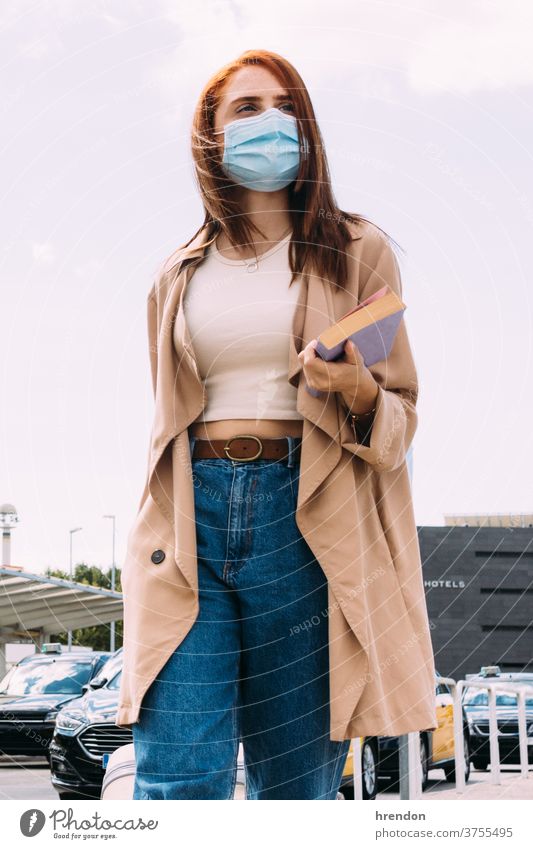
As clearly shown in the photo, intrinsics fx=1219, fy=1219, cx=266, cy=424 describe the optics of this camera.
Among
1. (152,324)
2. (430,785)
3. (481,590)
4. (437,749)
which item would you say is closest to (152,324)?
(152,324)

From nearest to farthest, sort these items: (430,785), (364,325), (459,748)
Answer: (364,325)
(459,748)
(430,785)

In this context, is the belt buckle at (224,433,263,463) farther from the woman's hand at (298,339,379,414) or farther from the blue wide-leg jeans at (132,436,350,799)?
the woman's hand at (298,339,379,414)

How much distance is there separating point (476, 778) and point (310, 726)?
380 inches

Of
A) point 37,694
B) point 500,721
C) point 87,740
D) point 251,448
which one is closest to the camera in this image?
point 251,448

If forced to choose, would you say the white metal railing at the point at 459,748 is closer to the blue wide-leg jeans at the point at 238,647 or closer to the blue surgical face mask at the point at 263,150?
the blue wide-leg jeans at the point at 238,647

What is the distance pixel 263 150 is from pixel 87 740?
7599 mm

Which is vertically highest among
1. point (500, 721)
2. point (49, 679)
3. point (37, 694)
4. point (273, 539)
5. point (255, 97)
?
point (255, 97)

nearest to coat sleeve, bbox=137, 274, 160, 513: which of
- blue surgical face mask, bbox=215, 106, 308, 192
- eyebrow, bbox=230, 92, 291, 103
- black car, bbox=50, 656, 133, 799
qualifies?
blue surgical face mask, bbox=215, 106, 308, 192

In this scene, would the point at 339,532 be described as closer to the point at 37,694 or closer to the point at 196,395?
the point at 196,395

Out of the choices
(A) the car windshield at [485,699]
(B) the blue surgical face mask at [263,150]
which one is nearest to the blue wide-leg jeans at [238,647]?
(B) the blue surgical face mask at [263,150]

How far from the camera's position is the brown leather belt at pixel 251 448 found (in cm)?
213

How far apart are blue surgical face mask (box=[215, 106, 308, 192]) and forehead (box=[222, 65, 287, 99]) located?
0.04 meters

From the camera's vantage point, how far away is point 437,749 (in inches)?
420

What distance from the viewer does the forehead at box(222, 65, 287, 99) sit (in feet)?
7.71
